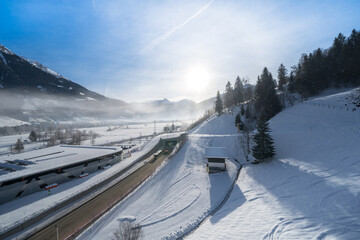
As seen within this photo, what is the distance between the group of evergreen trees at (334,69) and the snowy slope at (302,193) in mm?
22378


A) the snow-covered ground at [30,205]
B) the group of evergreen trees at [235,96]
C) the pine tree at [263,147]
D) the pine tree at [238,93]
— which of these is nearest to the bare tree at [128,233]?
the snow-covered ground at [30,205]

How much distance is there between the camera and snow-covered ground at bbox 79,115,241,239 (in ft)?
45.4

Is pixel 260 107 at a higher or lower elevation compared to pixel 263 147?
higher

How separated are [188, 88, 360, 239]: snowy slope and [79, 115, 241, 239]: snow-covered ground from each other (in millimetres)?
2060

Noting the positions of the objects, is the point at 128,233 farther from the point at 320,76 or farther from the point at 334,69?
the point at 334,69

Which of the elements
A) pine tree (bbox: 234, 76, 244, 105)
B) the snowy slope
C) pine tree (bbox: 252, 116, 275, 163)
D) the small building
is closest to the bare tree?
the snowy slope

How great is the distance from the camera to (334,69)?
44312mm

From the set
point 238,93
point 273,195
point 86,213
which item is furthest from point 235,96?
point 86,213

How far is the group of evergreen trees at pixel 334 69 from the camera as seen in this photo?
40.5 meters

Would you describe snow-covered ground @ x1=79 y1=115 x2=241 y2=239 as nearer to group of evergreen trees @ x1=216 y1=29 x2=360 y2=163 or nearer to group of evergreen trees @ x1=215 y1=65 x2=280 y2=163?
group of evergreen trees @ x1=215 y1=65 x2=280 y2=163

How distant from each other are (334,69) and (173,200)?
208 feet

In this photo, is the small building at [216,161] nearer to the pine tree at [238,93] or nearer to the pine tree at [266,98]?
the pine tree at [266,98]

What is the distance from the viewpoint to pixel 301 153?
73.0 feet

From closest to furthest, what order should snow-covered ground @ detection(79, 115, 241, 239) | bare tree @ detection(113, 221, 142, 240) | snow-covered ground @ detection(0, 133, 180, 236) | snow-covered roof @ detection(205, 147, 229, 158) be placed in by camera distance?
bare tree @ detection(113, 221, 142, 240) < snow-covered ground @ detection(79, 115, 241, 239) < snow-covered ground @ detection(0, 133, 180, 236) < snow-covered roof @ detection(205, 147, 229, 158)
